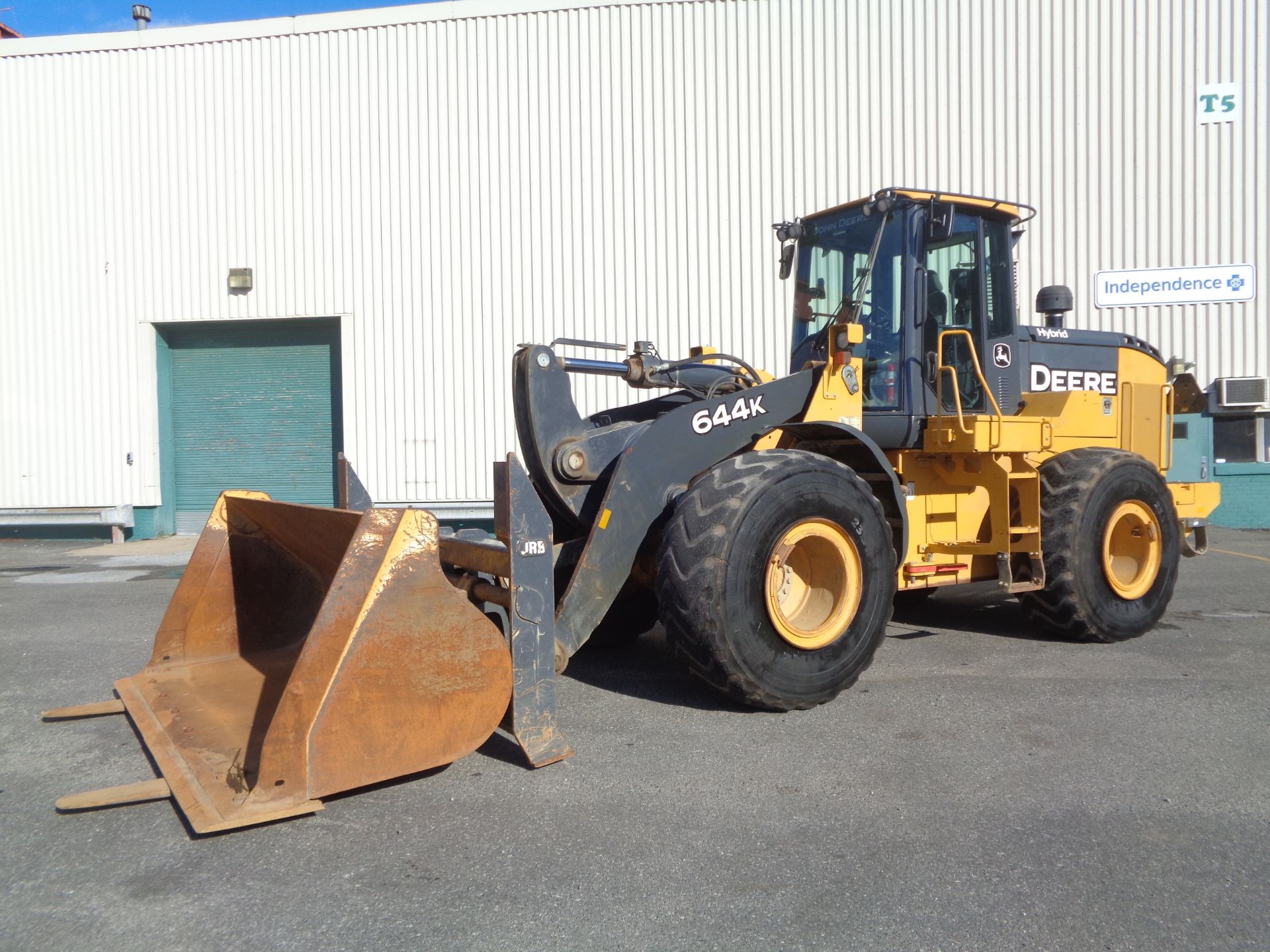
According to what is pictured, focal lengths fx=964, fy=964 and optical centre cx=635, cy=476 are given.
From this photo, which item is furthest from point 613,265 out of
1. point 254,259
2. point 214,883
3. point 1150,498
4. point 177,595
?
point 214,883

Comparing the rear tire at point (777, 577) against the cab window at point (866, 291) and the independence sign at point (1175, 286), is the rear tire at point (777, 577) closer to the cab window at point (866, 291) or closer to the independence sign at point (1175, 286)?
the cab window at point (866, 291)

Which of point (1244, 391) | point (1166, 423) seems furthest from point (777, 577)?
point (1244, 391)

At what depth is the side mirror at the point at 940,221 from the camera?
5855 millimetres

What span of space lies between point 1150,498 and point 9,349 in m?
15.4

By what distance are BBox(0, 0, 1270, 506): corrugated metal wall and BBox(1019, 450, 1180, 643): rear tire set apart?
747 centimetres

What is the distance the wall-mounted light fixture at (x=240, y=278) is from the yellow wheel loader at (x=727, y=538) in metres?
9.84

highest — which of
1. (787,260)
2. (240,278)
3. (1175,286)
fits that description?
(240,278)

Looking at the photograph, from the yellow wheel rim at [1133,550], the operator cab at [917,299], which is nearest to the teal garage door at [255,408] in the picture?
the operator cab at [917,299]

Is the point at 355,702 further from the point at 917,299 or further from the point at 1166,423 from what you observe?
the point at 1166,423

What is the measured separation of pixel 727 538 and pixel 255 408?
12162 millimetres

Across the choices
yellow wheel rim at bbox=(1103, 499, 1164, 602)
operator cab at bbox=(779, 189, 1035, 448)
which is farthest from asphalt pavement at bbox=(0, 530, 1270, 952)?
operator cab at bbox=(779, 189, 1035, 448)

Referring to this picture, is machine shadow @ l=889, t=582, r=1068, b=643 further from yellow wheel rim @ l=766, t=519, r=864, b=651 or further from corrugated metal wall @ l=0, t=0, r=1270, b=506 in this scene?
corrugated metal wall @ l=0, t=0, r=1270, b=506

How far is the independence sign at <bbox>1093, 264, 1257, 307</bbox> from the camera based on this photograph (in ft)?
44.4

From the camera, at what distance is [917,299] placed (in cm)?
617
